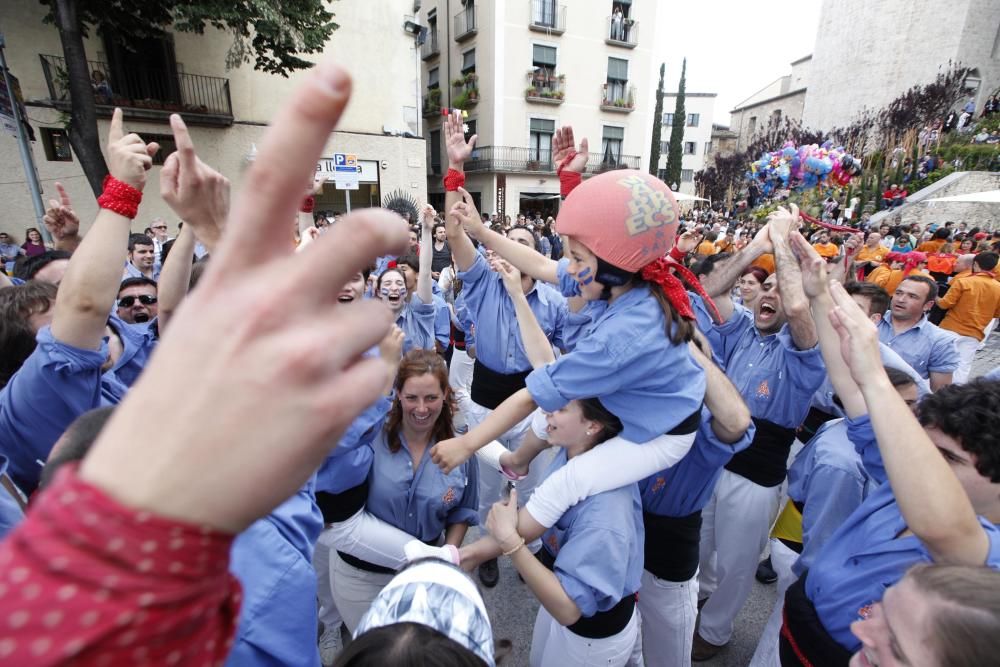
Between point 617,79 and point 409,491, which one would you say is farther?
point 617,79

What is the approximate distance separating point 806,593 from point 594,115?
29183mm

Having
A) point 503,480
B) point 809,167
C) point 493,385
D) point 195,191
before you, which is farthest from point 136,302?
point 809,167

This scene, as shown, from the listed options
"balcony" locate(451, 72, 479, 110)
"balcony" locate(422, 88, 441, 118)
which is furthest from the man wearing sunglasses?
"balcony" locate(422, 88, 441, 118)

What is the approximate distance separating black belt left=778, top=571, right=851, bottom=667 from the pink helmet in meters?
1.45

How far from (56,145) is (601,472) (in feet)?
59.3

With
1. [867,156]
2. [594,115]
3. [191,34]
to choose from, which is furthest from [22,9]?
[867,156]

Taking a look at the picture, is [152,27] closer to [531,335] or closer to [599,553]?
[531,335]

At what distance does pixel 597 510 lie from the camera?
6.29ft

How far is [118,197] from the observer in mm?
1775

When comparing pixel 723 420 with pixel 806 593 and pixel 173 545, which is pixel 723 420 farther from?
pixel 173 545

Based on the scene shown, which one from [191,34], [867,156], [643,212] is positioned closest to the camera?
[643,212]

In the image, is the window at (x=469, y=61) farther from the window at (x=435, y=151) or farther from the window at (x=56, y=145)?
the window at (x=56, y=145)

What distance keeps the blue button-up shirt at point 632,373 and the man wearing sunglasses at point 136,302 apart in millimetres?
3273

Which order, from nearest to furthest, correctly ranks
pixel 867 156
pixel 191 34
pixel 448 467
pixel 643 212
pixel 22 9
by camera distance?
1. pixel 643 212
2. pixel 448 467
3. pixel 22 9
4. pixel 191 34
5. pixel 867 156
